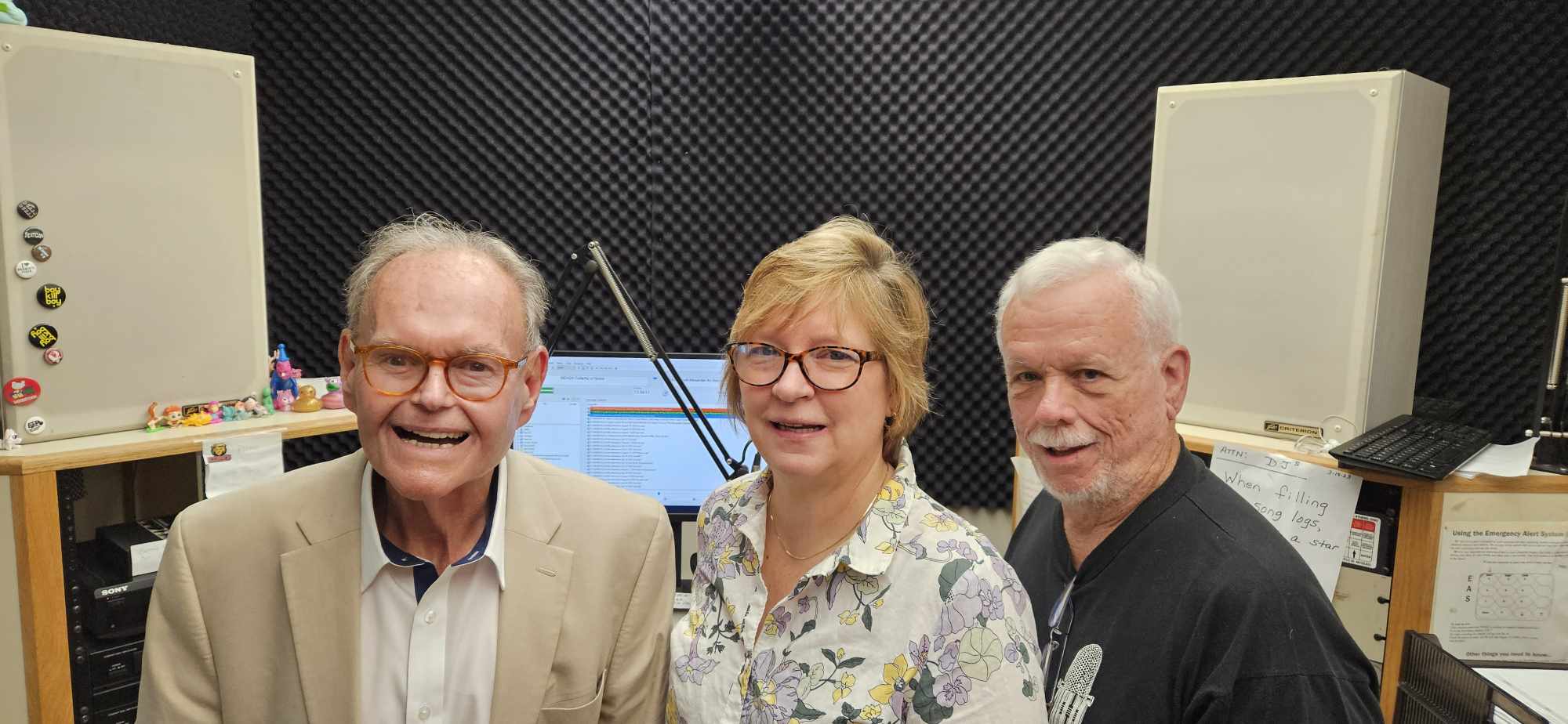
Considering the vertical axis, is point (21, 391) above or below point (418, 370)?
below

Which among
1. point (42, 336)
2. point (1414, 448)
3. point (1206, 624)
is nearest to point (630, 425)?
point (42, 336)

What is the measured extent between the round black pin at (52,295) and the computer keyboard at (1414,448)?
2.61 meters

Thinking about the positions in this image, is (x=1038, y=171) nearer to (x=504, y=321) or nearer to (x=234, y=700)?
(x=504, y=321)

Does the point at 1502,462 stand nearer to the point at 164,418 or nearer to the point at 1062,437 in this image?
the point at 1062,437

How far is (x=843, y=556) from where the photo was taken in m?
1.20

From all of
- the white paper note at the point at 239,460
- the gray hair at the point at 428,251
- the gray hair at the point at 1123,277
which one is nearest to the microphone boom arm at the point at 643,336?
the gray hair at the point at 428,251

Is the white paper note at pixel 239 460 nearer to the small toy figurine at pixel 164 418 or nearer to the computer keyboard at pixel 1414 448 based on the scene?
the small toy figurine at pixel 164 418

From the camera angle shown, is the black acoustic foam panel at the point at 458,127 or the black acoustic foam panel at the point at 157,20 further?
the black acoustic foam panel at the point at 458,127

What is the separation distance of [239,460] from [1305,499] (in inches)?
91.8

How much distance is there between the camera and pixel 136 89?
1973 mm

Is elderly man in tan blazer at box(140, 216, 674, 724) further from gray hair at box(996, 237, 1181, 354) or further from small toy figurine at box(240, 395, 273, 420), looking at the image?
small toy figurine at box(240, 395, 273, 420)

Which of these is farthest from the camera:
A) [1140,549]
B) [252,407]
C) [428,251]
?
[252,407]

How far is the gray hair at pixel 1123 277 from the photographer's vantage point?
1.40m

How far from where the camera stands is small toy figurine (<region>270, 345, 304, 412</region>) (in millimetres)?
2309
